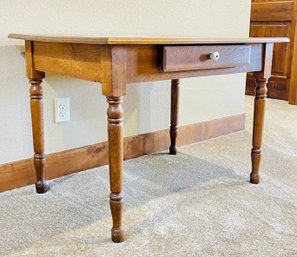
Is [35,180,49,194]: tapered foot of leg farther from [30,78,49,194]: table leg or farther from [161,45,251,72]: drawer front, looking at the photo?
[161,45,251,72]: drawer front

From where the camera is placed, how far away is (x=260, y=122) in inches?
60.9

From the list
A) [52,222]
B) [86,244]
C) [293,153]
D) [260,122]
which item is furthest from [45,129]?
[293,153]

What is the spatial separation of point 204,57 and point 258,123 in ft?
1.54

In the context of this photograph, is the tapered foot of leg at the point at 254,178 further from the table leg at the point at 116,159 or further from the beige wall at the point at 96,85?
the table leg at the point at 116,159

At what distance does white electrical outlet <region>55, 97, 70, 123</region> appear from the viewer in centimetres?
158

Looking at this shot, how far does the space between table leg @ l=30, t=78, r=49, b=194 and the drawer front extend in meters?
0.51

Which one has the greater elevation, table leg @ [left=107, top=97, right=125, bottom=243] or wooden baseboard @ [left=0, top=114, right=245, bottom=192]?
table leg @ [left=107, top=97, right=125, bottom=243]

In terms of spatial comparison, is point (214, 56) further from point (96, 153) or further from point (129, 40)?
point (96, 153)

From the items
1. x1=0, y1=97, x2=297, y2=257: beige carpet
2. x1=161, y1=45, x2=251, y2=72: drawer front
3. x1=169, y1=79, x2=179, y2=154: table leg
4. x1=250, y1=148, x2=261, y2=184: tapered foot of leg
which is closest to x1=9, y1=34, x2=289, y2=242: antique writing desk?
x1=161, y1=45, x2=251, y2=72: drawer front

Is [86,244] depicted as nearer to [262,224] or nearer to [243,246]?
[243,246]

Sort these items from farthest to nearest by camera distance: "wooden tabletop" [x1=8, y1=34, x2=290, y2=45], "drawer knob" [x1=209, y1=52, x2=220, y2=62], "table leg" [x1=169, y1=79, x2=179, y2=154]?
"table leg" [x1=169, y1=79, x2=179, y2=154] < "drawer knob" [x1=209, y1=52, x2=220, y2=62] < "wooden tabletop" [x1=8, y1=34, x2=290, y2=45]

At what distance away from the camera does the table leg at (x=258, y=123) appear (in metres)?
1.49

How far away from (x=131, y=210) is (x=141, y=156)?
58 cm

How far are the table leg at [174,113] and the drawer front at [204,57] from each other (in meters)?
0.54
